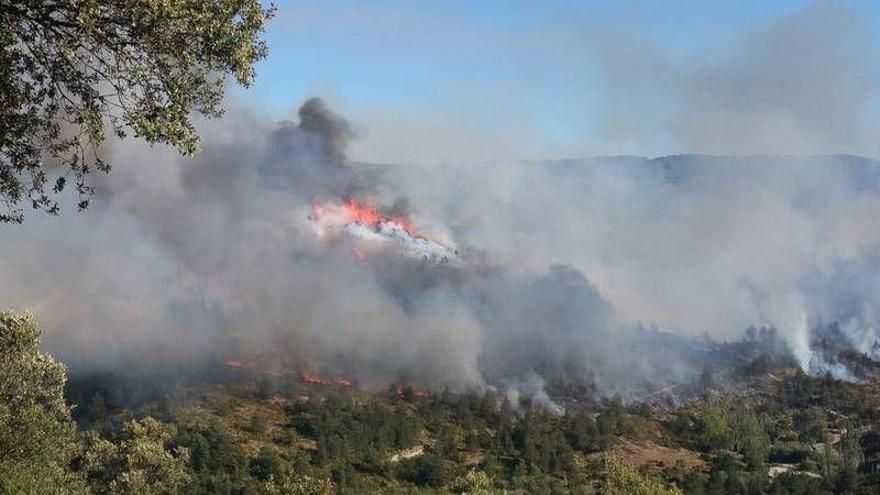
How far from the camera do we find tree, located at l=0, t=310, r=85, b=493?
4148cm

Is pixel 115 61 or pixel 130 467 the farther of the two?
pixel 130 467

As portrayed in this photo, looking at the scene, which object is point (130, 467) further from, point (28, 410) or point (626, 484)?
point (626, 484)

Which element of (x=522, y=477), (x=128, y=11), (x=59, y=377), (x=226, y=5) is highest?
(x=522, y=477)

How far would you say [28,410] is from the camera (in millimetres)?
44594

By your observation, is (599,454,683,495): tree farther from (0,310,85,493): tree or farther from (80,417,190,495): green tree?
(80,417,190,495): green tree

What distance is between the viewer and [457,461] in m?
200

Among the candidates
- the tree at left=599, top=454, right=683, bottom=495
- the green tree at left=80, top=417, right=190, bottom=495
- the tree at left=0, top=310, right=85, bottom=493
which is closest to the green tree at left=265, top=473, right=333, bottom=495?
the tree at left=0, top=310, right=85, bottom=493

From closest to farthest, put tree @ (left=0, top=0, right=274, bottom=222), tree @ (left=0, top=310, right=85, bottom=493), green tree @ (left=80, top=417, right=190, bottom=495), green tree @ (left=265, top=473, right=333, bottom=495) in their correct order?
tree @ (left=0, top=0, right=274, bottom=222) → tree @ (left=0, top=310, right=85, bottom=493) → green tree @ (left=265, top=473, right=333, bottom=495) → green tree @ (left=80, top=417, right=190, bottom=495)

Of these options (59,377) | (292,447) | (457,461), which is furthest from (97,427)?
(59,377)

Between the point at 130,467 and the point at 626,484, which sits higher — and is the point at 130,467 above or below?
above

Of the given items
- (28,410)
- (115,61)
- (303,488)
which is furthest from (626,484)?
(115,61)

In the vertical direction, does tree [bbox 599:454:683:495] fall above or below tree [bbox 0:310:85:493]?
above

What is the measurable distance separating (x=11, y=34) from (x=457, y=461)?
189 meters

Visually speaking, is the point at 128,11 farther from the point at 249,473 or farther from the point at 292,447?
the point at 292,447
